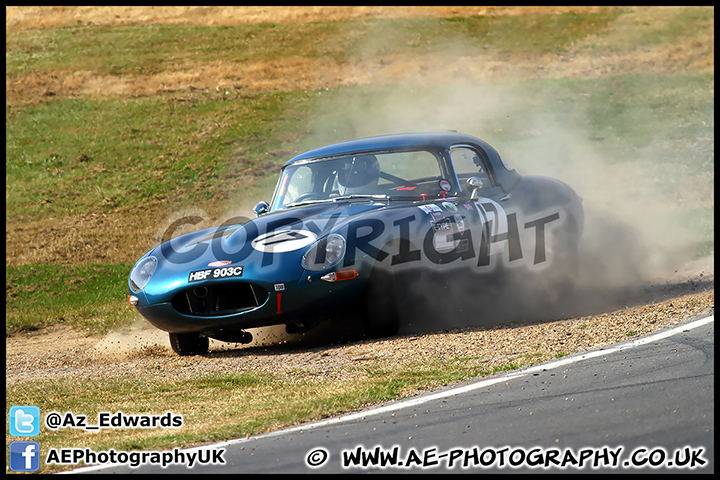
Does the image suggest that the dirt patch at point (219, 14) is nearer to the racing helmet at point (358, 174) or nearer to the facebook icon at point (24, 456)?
the racing helmet at point (358, 174)

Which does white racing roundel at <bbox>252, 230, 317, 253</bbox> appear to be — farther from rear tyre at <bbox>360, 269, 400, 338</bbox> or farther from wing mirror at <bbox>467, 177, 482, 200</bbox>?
wing mirror at <bbox>467, 177, 482, 200</bbox>

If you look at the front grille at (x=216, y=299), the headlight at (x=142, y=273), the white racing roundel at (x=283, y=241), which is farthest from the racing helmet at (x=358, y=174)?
the headlight at (x=142, y=273)

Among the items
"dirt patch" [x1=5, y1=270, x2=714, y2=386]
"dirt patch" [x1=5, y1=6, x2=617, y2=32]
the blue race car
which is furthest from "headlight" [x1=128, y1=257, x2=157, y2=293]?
"dirt patch" [x1=5, y1=6, x2=617, y2=32]

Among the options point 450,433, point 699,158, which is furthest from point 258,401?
point 699,158

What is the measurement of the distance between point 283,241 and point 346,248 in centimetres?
59

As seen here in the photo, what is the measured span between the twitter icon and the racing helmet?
3.91 meters

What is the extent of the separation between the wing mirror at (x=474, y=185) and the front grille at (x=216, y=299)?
252 centimetres

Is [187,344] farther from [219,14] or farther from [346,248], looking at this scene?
[219,14]

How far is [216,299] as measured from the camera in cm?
730

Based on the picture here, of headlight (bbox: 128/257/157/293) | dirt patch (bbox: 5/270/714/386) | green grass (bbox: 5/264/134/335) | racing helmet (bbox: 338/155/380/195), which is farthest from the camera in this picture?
green grass (bbox: 5/264/134/335)

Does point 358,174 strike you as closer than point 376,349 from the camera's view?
No

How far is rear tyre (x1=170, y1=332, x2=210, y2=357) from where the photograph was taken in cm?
793

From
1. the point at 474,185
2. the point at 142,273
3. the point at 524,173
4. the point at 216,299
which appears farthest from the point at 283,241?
the point at 524,173

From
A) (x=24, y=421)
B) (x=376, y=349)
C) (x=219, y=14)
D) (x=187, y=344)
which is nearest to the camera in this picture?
(x=24, y=421)
